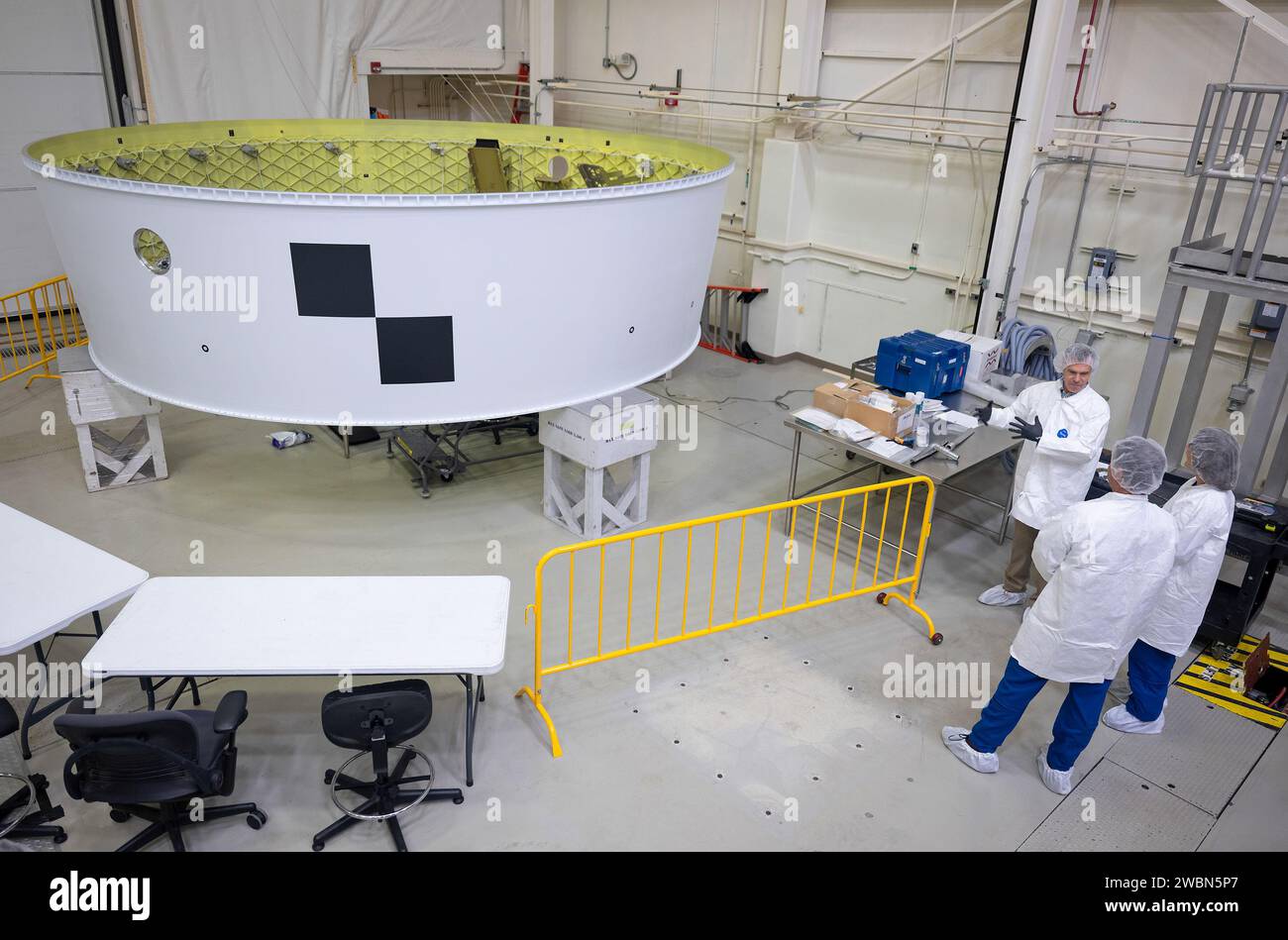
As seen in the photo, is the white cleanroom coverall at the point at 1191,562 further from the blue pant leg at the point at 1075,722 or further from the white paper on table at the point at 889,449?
the white paper on table at the point at 889,449

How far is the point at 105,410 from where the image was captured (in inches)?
240

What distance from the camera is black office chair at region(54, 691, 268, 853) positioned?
3182 mm

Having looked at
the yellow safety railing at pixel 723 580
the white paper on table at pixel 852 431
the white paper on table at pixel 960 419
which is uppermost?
the white paper on table at pixel 960 419

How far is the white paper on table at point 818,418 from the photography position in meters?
5.98

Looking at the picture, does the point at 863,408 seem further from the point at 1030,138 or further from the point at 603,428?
the point at 1030,138

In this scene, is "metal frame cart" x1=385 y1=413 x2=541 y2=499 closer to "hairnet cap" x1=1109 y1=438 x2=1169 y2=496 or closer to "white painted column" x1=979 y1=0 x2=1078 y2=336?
"white painted column" x1=979 y1=0 x2=1078 y2=336

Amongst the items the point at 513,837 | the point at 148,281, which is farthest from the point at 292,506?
the point at 513,837

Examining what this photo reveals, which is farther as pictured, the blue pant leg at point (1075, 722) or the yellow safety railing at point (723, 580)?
the yellow safety railing at point (723, 580)

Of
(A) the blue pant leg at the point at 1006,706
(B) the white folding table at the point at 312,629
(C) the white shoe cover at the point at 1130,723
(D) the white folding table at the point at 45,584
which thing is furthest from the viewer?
(C) the white shoe cover at the point at 1130,723

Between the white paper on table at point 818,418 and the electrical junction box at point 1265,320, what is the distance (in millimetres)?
2852

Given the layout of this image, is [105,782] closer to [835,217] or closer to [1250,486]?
[1250,486]

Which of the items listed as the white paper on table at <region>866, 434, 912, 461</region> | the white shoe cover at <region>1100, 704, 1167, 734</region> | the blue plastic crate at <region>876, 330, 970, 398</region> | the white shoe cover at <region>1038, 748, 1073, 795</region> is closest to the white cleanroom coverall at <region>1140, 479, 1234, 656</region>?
the white shoe cover at <region>1100, 704, 1167, 734</region>

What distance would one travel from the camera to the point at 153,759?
129 inches

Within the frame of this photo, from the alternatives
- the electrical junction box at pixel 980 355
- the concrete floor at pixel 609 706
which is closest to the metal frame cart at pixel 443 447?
the concrete floor at pixel 609 706
